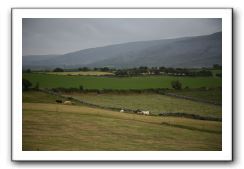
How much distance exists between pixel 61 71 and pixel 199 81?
1136 mm

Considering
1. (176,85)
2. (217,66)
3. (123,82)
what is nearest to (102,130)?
(123,82)

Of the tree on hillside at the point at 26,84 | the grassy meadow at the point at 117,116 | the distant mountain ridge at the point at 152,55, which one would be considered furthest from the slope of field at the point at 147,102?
the tree on hillside at the point at 26,84

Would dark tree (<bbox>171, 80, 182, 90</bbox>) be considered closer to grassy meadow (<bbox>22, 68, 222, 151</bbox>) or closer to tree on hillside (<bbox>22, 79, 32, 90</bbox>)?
grassy meadow (<bbox>22, 68, 222, 151</bbox>)

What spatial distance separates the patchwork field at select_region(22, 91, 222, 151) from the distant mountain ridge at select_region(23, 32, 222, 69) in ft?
1.19

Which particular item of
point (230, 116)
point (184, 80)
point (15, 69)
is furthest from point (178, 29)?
point (15, 69)

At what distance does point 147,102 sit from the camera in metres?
5.62

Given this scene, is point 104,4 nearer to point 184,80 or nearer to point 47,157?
point 184,80

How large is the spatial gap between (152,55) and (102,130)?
741 millimetres

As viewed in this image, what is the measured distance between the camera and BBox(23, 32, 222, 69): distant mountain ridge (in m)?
5.57

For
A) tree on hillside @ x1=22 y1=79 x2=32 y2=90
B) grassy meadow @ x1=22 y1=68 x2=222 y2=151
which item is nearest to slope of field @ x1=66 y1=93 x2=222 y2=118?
grassy meadow @ x1=22 y1=68 x2=222 y2=151

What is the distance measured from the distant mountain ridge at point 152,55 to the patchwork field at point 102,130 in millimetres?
A: 363

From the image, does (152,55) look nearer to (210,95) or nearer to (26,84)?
(210,95)

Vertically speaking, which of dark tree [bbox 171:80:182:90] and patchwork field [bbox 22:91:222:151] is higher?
dark tree [bbox 171:80:182:90]

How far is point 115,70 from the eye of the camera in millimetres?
5625
